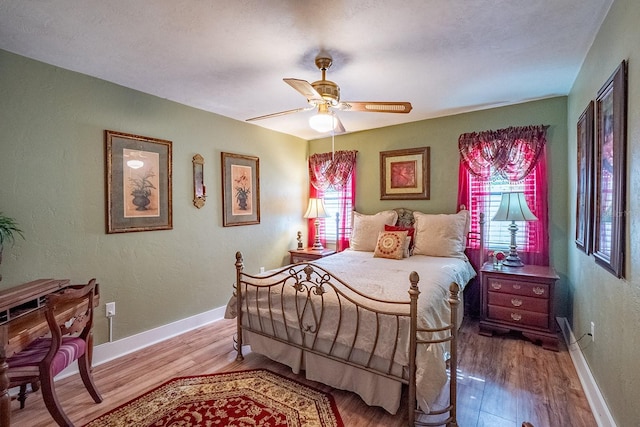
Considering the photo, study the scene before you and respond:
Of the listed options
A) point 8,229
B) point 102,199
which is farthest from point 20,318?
point 102,199

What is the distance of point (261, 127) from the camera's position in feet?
13.6

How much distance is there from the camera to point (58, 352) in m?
1.76

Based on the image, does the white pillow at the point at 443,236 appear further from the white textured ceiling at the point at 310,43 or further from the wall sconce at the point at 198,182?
the wall sconce at the point at 198,182

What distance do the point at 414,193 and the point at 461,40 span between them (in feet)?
7.23

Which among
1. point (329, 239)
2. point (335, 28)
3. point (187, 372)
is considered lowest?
point (187, 372)

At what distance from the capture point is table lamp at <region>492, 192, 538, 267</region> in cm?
299

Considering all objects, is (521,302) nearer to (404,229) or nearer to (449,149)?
(404,229)

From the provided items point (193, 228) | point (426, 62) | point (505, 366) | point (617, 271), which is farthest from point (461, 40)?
point (193, 228)

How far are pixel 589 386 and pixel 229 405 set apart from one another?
7.95 feet

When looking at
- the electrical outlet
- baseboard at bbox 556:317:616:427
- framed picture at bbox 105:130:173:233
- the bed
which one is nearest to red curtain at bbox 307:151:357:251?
the bed

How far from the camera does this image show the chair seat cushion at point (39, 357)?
163cm

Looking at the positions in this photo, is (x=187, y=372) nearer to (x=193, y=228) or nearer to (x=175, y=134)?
(x=193, y=228)

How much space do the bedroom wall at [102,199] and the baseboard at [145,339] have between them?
6 centimetres

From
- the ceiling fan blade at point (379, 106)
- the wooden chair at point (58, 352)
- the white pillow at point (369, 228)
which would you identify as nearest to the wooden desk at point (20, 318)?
the wooden chair at point (58, 352)
